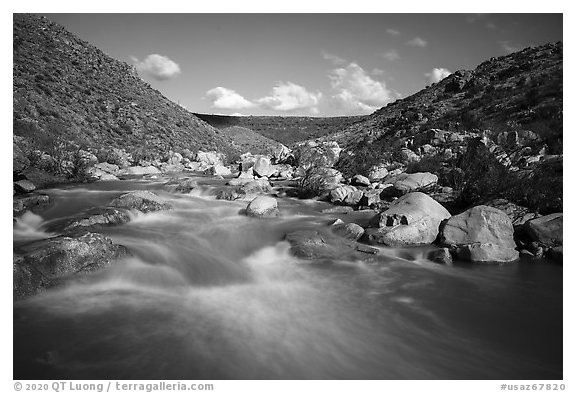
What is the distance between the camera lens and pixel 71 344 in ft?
12.3

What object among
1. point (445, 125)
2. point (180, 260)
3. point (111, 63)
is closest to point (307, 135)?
point (111, 63)

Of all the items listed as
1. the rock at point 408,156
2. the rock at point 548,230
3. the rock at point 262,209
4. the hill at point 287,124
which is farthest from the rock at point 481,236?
the hill at point 287,124

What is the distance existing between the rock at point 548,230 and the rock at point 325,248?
3.50 metres

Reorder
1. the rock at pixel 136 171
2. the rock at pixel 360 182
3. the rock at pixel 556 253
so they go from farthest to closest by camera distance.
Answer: the rock at pixel 136 171 < the rock at pixel 360 182 < the rock at pixel 556 253

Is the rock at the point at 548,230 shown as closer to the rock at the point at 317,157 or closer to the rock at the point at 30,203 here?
the rock at the point at 30,203

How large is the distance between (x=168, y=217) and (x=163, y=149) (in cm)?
2345

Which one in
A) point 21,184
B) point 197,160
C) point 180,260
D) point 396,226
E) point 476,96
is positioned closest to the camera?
point 180,260

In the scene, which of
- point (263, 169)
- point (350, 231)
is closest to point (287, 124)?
point (263, 169)

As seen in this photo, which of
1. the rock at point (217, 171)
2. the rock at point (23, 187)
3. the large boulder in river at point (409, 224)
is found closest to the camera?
the large boulder in river at point (409, 224)

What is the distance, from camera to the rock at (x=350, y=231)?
25.6 feet

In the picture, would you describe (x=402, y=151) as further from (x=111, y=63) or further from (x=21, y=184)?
(x=111, y=63)

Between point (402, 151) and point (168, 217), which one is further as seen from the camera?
point (402, 151)

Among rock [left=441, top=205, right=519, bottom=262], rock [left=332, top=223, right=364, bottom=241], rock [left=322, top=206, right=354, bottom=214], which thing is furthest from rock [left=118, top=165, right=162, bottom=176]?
rock [left=441, top=205, right=519, bottom=262]

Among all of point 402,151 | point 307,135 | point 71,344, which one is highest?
point 307,135
